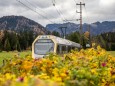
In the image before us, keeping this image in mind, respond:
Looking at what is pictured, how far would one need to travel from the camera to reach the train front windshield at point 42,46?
1416 inches

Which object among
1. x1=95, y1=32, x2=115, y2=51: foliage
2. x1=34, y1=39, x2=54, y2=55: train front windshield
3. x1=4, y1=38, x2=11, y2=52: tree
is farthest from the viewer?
x1=95, y1=32, x2=115, y2=51: foliage

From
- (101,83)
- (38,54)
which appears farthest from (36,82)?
(38,54)

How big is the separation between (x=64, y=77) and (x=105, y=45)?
158 m

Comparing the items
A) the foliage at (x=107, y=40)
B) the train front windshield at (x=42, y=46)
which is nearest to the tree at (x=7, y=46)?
the foliage at (x=107, y=40)

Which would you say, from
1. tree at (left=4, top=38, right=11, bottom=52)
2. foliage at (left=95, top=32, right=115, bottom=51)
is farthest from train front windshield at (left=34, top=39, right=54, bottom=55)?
foliage at (left=95, top=32, right=115, bottom=51)

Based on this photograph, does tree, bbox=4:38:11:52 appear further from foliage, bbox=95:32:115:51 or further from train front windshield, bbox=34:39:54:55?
train front windshield, bbox=34:39:54:55

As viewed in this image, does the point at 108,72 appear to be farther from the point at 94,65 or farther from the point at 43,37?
the point at 43,37

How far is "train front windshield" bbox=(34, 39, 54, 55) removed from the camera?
3596 centimetres

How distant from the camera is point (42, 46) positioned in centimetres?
3625

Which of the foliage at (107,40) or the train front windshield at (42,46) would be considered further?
the foliage at (107,40)

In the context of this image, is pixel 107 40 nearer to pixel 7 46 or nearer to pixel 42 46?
pixel 7 46

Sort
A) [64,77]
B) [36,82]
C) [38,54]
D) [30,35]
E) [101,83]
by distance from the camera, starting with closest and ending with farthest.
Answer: [36,82] < [64,77] < [101,83] < [38,54] < [30,35]

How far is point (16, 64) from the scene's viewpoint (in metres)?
7.41

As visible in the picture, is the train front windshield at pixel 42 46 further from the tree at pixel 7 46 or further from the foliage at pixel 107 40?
the foliage at pixel 107 40
